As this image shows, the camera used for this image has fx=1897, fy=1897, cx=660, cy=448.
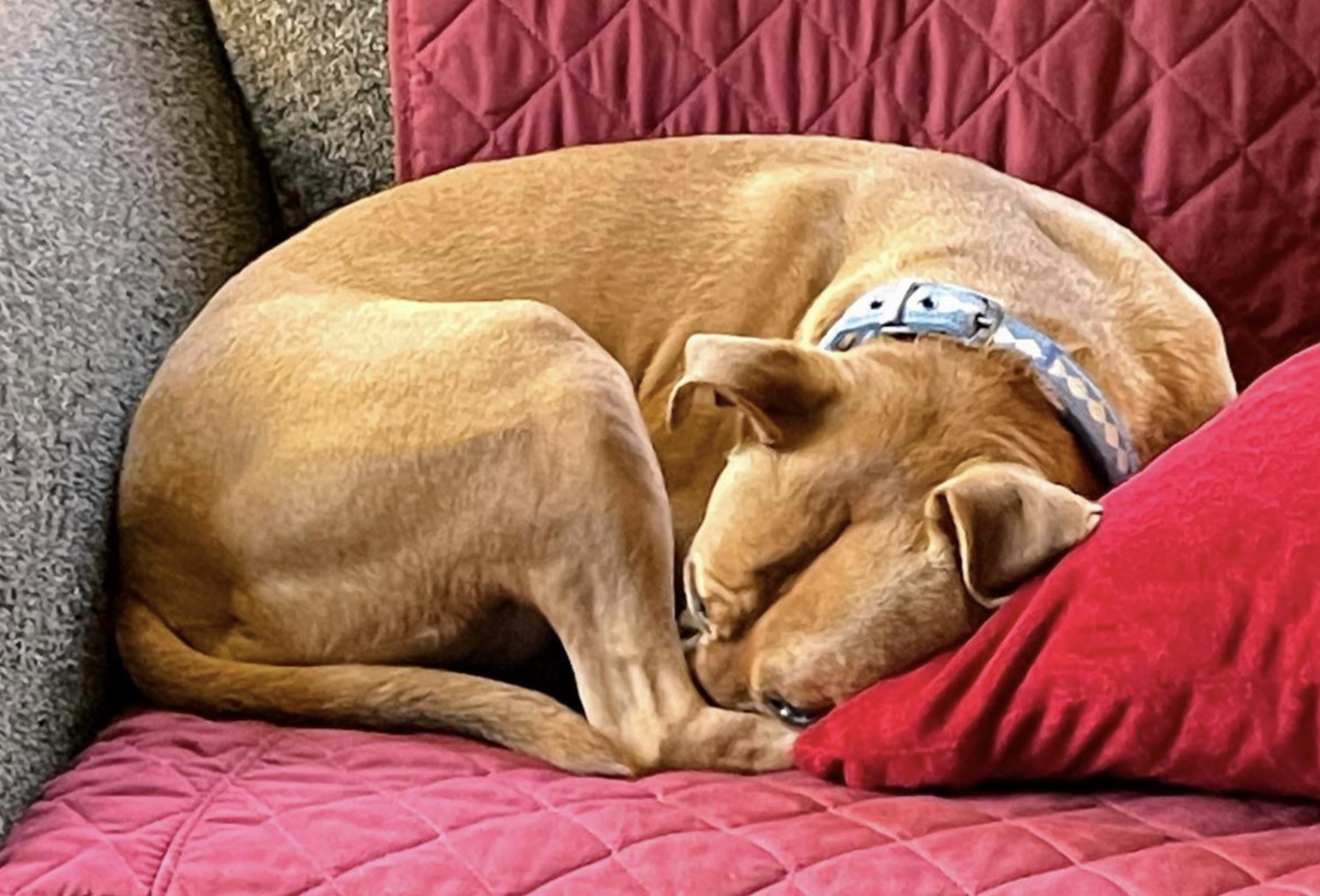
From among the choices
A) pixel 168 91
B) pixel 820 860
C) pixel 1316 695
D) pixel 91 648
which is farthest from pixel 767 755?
pixel 168 91

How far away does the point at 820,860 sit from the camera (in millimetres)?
1496

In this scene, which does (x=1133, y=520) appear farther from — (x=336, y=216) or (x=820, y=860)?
(x=336, y=216)

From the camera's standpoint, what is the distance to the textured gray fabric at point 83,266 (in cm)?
180

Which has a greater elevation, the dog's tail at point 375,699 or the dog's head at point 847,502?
the dog's head at point 847,502

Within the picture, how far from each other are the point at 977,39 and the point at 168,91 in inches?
39.5

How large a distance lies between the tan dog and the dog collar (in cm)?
2

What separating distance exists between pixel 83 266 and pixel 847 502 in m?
0.88

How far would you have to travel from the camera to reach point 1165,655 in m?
→ 1.53

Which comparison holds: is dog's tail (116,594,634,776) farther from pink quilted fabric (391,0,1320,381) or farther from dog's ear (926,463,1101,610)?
pink quilted fabric (391,0,1320,381)

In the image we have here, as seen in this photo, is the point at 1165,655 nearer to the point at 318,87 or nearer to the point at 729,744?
the point at 729,744

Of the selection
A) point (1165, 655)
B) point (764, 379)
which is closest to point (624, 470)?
point (764, 379)

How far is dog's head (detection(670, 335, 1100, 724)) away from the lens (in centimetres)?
173

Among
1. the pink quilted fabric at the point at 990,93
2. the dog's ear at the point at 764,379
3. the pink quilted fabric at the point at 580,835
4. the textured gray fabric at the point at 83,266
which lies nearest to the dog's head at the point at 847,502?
the dog's ear at the point at 764,379

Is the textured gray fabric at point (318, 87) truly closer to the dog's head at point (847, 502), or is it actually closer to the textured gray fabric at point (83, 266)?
the textured gray fabric at point (83, 266)
